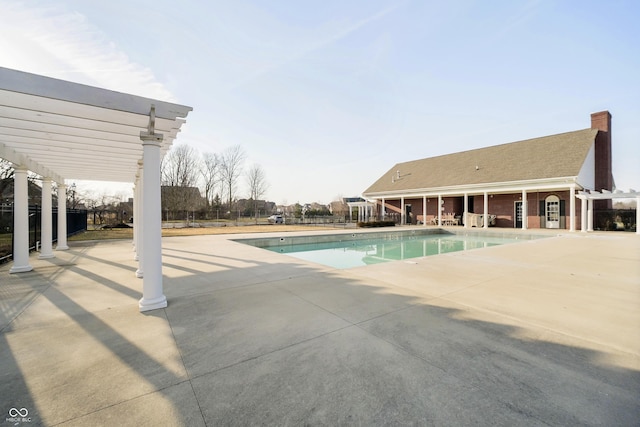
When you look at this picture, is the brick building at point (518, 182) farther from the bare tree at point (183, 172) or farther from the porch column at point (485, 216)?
the bare tree at point (183, 172)

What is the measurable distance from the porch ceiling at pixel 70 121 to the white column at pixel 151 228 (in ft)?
1.45

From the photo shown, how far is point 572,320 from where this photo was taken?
3.11 meters

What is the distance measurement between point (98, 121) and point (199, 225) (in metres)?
21.0

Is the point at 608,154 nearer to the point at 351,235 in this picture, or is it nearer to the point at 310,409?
the point at 351,235

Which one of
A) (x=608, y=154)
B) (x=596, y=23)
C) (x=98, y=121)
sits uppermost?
(x=596, y=23)

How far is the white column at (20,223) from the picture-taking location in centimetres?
562

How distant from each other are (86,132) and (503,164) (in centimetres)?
2430

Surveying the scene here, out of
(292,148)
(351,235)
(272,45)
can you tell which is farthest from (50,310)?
(292,148)

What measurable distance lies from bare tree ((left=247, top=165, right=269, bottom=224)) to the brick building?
751 inches

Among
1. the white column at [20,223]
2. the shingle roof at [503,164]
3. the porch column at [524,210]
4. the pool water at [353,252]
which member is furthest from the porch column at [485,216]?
the white column at [20,223]

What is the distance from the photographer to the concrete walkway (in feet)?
5.61

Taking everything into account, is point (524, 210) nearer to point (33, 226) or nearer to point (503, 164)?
point (503, 164)

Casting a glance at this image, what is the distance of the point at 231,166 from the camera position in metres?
36.9

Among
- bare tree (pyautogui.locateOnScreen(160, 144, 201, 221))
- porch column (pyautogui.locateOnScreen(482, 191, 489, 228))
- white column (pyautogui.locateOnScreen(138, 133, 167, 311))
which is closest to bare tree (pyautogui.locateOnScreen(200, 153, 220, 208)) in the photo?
bare tree (pyautogui.locateOnScreen(160, 144, 201, 221))
